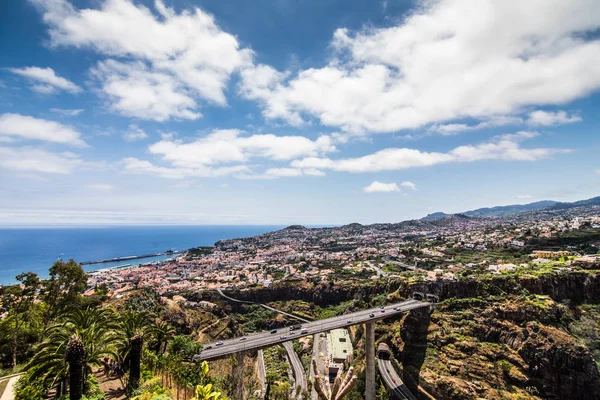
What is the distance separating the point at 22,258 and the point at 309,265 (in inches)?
5755

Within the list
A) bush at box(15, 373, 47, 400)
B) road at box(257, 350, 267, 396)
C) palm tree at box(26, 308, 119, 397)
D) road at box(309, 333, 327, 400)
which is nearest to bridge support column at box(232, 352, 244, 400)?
road at box(257, 350, 267, 396)

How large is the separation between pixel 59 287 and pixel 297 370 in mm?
32765

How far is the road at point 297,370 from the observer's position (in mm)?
36459

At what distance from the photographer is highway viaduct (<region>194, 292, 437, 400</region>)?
84.8ft

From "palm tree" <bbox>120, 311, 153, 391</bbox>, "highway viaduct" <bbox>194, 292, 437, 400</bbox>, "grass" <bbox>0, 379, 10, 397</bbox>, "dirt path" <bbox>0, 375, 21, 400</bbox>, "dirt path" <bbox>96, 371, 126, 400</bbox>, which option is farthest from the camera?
"highway viaduct" <bbox>194, 292, 437, 400</bbox>

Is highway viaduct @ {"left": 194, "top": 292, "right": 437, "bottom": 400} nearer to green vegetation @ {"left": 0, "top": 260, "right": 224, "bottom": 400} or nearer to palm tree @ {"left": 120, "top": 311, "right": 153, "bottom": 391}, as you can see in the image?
green vegetation @ {"left": 0, "top": 260, "right": 224, "bottom": 400}

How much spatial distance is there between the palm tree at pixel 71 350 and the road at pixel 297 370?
27.8 meters

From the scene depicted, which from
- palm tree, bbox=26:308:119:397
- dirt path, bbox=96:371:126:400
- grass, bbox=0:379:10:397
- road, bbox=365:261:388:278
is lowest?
road, bbox=365:261:388:278

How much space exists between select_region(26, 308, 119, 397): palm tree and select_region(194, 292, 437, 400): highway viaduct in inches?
450

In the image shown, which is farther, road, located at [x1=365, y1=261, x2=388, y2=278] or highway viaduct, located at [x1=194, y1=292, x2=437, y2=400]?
road, located at [x1=365, y1=261, x2=388, y2=278]

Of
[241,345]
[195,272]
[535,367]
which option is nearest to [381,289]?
[535,367]

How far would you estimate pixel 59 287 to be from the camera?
75.1 ft

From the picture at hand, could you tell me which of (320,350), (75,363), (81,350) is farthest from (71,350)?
(320,350)

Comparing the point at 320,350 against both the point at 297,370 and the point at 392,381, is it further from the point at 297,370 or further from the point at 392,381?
the point at 392,381
